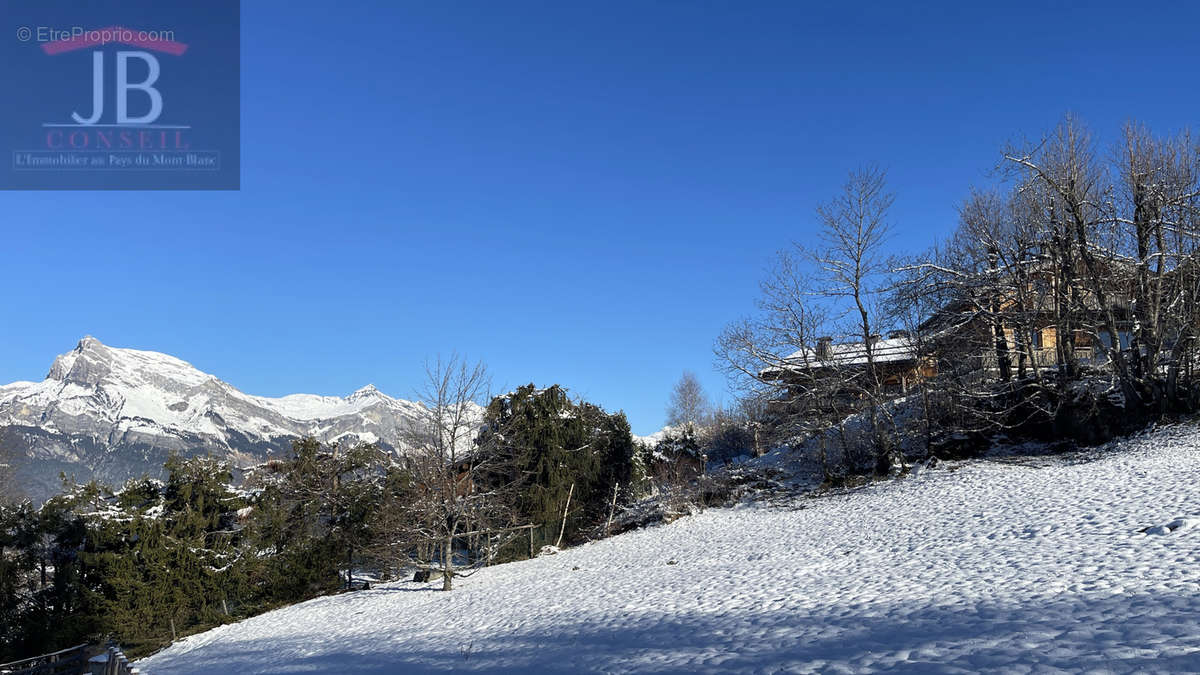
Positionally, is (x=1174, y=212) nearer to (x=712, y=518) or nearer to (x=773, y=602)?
(x=712, y=518)

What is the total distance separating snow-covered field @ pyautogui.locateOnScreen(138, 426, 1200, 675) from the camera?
6699mm

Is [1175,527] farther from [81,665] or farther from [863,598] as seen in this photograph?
[81,665]

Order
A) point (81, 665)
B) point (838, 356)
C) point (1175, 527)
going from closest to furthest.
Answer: point (1175, 527) < point (81, 665) < point (838, 356)

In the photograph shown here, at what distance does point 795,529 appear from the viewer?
1844 centimetres

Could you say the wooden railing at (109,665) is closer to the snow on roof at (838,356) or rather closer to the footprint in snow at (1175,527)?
the footprint in snow at (1175,527)

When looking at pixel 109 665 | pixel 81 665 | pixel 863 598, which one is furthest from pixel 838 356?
pixel 81 665

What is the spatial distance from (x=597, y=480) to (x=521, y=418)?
520 centimetres

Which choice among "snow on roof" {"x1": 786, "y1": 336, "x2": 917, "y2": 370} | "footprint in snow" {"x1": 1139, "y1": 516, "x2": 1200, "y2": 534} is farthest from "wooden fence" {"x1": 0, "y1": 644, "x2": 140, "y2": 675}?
"snow on roof" {"x1": 786, "y1": 336, "x2": 917, "y2": 370}

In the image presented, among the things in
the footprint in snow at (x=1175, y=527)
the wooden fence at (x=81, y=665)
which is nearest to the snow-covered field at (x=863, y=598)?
the footprint in snow at (x=1175, y=527)

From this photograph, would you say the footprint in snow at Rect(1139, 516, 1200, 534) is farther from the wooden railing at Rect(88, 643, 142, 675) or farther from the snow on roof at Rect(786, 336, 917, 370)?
the wooden railing at Rect(88, 643, 142, 675)

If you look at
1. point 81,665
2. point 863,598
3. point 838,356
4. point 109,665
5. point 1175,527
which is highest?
point 838,356

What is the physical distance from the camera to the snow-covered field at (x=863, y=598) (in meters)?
6.70

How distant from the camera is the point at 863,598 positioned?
946 cm

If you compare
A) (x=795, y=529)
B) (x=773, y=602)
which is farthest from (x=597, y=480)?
(x=773, y=602)
